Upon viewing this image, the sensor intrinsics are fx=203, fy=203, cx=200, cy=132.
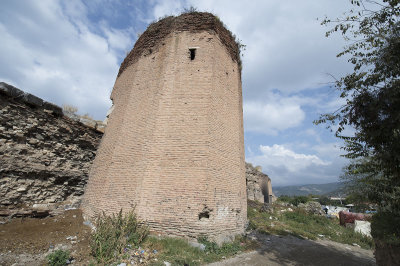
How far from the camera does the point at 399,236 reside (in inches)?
160

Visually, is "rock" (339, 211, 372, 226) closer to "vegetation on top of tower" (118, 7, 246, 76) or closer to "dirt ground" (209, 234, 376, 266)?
"dirt ground" (209, 234, 376, 266)

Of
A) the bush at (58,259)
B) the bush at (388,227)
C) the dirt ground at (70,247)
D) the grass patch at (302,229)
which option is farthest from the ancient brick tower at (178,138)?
the bush at (388,227)

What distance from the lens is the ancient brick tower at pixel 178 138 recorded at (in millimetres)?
5789

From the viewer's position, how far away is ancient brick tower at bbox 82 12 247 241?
5.79 metres

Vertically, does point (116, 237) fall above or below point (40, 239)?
above

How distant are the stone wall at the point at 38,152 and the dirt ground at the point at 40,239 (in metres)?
0.95

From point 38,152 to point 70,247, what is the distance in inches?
145

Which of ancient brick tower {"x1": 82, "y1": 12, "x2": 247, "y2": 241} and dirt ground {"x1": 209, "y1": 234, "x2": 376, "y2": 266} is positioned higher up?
ancient brick tower {"x1": 82, "y1": 12, "x2": 247, "y2": 241}

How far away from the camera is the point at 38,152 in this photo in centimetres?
678

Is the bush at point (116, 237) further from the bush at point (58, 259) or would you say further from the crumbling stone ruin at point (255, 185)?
the crumbling stone ruin at point (255, 185)

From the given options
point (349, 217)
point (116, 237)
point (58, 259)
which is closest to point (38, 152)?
point (58, 259)

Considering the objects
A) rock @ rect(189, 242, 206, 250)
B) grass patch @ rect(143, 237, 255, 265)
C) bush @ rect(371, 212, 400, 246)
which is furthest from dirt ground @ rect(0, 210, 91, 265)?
bush @ rect(371, 212, 400, 246)

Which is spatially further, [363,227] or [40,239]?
[363,227]

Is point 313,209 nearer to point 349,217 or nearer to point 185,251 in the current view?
point 349,217
